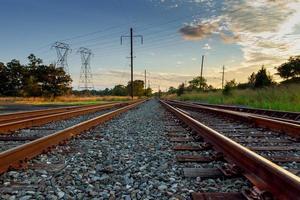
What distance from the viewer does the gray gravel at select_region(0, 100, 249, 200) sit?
3.03 metres

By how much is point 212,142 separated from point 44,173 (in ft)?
8.29

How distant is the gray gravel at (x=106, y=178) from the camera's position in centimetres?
303

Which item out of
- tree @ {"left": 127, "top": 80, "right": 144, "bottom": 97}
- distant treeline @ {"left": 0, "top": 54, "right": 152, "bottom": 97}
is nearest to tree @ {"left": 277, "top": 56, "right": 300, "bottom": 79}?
distant treeline @ {"left": 0, "top": 54, "right": 152, "bottom": 97}

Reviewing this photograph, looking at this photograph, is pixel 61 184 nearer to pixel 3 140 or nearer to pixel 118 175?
pixel 118 175

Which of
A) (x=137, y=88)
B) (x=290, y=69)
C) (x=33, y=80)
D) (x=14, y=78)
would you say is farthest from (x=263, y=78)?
(x=137, y=88)

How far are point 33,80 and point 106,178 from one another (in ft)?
195

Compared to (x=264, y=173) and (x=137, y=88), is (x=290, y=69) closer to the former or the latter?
(x=264, y=173)

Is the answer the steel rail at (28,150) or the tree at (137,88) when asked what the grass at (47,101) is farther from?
the tree at (137,88)

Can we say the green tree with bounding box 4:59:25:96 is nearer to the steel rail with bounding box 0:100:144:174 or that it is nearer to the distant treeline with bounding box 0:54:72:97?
the distant treeline with bounding box 0:54:72:97

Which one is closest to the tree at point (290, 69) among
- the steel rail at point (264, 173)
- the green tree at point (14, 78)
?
the green tree at point (14, 78)

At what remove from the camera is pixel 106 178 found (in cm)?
354

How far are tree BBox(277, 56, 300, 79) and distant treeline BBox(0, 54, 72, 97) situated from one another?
4690 cm

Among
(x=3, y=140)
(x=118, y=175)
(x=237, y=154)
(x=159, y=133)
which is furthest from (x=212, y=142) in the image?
(x=3, y=140)

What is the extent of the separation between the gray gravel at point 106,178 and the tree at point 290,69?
2993 inches
